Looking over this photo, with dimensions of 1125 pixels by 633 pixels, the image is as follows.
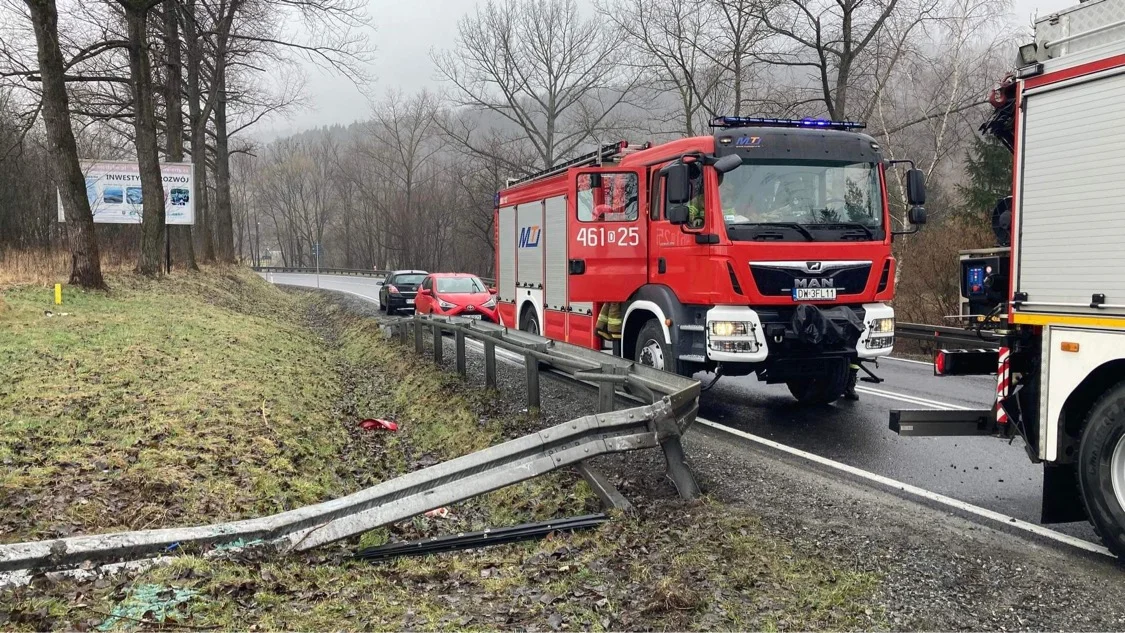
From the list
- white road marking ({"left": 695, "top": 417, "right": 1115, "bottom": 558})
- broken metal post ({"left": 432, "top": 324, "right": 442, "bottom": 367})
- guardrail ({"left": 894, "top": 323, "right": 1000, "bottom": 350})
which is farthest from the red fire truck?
guardrail ({"left": 894, "top": 323, "right": 1000, "bottom": 350})

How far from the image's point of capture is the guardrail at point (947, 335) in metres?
13.8

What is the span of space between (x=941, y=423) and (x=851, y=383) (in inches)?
150

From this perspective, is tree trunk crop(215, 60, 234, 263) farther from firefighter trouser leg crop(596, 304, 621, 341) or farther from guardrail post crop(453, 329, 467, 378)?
firefighter trouser leg crop(596, 304, 621, 341)

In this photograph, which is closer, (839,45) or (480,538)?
(480,538)

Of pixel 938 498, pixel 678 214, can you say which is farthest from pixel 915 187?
pixel 938 498

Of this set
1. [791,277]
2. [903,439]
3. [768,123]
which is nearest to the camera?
[903,439]

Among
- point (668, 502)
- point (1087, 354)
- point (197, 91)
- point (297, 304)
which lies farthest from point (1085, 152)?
point (297, 304)

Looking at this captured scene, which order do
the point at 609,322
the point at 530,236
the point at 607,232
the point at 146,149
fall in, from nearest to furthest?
the point at 607,232 < the point at 609,322 < the point at 530,236 < the point at 146,149

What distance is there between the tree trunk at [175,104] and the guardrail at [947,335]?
19.3 m

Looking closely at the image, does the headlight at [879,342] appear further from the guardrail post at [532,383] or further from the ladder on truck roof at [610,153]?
the ladder on truck roof at [610,153]

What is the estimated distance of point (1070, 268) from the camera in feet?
15.1

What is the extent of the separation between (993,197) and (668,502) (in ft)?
63.9

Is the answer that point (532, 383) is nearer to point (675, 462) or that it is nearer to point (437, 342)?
point (675, 462)

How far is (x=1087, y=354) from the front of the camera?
450 cm
